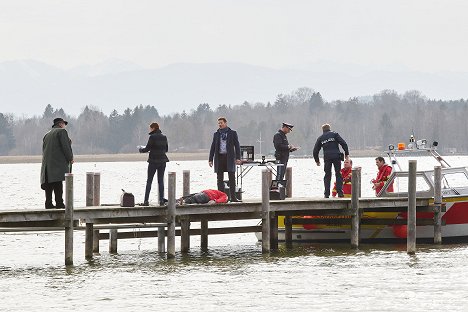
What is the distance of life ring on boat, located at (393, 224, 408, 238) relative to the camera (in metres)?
28.0

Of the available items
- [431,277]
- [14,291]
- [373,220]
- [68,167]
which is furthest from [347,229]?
[14,291]

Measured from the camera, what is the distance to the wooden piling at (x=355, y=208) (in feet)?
84.8

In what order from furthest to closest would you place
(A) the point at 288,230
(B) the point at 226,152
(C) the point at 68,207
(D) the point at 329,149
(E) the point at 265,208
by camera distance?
(A) the point at 288,230 → (D) the point at 329,149 → (B) the point at 226,152 → (E) the point at 265,208 → (C) the point at 68,207

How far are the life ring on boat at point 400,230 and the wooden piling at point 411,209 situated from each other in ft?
5.76

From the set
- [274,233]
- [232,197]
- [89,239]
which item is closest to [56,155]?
[89,239]

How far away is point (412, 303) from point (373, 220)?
25.5ft

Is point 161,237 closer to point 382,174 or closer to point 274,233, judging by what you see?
point 274,233

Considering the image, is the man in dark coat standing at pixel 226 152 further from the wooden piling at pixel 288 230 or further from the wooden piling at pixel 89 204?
the wooden piling at pixel 288 230

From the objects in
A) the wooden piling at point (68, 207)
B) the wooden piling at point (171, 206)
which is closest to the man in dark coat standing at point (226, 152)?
the wooden piling at point (171, 206)

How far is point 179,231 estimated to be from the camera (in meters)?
29.0

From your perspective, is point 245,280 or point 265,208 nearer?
point 245,280

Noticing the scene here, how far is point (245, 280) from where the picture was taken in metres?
22.8

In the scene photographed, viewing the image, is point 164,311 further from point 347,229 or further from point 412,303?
point 347,229

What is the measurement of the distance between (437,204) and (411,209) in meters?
1.82
